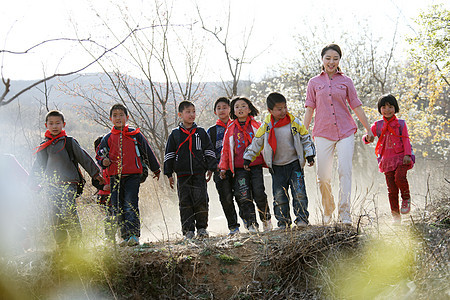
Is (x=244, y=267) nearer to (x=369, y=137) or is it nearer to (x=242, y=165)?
(x=242, y=165)

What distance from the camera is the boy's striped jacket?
434 cm

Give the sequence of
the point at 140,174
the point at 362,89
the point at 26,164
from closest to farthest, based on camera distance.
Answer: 1. the point at 140,174
2. the point at 26,164
3. the point at 362,89

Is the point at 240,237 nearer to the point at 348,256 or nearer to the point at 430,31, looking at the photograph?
the point at 348,256

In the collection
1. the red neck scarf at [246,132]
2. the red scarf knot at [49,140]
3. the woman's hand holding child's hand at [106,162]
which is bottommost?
the woman's hand holding child's hand at [106,162]

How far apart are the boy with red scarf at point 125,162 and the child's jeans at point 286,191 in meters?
1.45

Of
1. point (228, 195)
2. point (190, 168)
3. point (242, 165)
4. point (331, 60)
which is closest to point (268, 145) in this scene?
point (242, 165)

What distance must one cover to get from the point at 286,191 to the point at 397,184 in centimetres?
156

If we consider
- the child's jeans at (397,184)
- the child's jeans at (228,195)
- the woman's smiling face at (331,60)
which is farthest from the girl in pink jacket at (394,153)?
the child's jeans at (228,195)

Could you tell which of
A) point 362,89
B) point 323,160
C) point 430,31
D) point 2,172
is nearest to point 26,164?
point 2,172

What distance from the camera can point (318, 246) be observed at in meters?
3.19

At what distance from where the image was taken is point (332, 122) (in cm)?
431

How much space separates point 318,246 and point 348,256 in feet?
0.77

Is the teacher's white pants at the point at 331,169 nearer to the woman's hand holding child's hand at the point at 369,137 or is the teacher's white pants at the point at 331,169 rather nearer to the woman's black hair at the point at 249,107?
the woman's hand holding child's hand at the point at 369,137

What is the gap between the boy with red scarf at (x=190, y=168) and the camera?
4.77 meters
